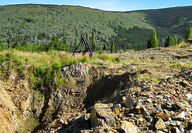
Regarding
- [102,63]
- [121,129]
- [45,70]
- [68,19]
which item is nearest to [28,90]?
[45,70]

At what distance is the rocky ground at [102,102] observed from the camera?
3285mm

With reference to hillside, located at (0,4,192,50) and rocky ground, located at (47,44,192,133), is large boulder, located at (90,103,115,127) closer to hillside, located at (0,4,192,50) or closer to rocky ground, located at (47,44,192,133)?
rocky ground, located at (47,44,192,133)

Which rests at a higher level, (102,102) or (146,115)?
(146,115)

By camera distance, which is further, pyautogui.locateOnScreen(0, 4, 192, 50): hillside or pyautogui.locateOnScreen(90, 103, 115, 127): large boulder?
pyautogui.locateOnScreen(0, 4, 192, 50): hillside

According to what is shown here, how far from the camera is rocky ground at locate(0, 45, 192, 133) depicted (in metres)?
3.29

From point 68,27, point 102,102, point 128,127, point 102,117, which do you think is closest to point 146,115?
point 128,127

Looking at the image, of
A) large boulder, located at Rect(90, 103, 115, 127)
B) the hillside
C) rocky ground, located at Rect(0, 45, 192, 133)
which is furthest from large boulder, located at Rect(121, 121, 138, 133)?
the hillside

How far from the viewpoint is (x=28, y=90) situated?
7480 millimetres

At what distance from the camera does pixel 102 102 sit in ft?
19.9

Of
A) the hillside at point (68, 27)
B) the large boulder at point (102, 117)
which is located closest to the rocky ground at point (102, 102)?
the large boulder at point (102, 117)

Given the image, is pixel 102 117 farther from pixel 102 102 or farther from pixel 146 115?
pixel 102 102

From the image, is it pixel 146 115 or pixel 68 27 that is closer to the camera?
pixel 146 115

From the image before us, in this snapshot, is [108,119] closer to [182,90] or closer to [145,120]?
[145,120]

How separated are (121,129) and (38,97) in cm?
530
